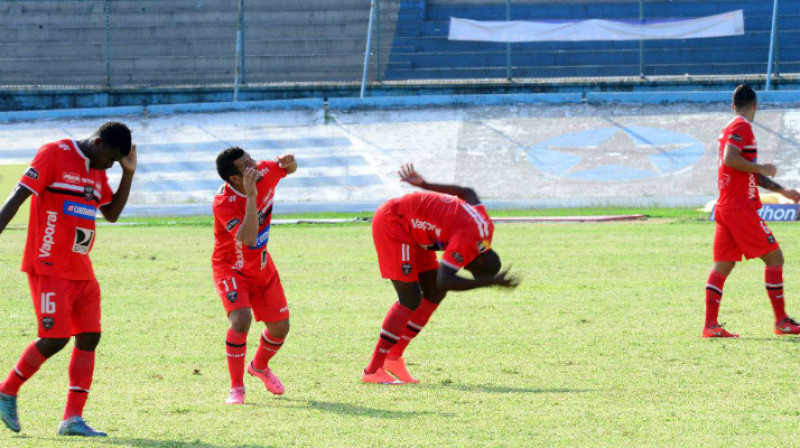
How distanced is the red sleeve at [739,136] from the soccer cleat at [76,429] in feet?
19.4

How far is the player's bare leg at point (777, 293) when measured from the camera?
29.8 feet

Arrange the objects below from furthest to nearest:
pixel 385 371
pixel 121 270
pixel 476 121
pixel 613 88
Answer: pixel 613 88 < pixel 476 121 < pixel 121 270 < pixel 385 371

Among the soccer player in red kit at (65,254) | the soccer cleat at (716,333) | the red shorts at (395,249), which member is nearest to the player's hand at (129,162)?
the soccer player in red kit at (65,254)

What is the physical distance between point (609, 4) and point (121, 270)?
20.1 meters

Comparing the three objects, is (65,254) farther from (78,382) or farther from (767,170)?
(767,170)

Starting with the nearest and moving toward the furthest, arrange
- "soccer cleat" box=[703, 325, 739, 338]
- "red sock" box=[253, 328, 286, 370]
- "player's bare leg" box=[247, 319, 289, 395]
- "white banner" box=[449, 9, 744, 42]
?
"player's bare leg" box=[247, 319, 289, 395]
"red sock" box=[253, 328, 286, 370]
"soccer cleat" box=[703, 325, 739, 338]
"white banner" box=[449, 9, 744, 42]

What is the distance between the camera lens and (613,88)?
27.1 m

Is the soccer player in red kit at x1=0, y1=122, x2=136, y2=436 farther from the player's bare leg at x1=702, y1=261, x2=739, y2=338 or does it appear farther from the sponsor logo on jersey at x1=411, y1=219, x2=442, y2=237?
the player's bare leg at x1=702, y1=261, x2=739, y2=338

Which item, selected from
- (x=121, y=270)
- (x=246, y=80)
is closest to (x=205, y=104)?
(x=246, y=80)

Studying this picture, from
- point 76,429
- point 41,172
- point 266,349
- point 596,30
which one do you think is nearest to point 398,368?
point 266,349

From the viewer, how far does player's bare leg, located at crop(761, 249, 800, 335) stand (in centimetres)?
909

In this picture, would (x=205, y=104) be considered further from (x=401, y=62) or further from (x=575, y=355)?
(x=575, y=355)

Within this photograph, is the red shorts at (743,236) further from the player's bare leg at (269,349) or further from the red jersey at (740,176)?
the player's bare leg at (269,349)

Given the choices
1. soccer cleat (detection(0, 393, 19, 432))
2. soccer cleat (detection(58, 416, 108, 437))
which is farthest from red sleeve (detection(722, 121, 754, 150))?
soccer cleat (detection(0, 393, 19, 432))
